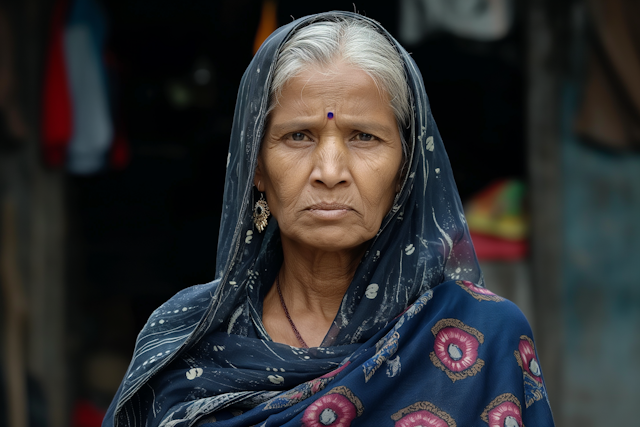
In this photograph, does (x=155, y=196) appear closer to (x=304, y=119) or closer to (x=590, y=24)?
(x=590, y=24)

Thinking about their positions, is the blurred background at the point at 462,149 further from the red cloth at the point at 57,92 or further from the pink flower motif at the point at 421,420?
the pink flower motif at the point at 421,420

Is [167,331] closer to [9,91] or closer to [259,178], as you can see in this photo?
[259,178]

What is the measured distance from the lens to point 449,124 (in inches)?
193

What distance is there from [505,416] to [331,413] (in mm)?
386

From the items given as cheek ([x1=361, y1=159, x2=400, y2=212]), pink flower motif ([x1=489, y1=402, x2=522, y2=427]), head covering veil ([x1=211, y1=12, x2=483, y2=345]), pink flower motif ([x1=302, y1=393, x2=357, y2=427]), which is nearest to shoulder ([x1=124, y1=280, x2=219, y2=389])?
head covering veil ([x1=211, y1=12, x2=483, y2=345])

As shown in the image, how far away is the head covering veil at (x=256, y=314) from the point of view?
1.69 m

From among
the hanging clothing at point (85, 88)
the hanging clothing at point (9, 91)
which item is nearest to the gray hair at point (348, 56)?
the hanging clothing at point (85, 88)

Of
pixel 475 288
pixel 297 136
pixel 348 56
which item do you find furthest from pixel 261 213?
pixel 475 288

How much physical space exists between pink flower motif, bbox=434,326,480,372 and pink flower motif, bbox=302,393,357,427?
0.24 m

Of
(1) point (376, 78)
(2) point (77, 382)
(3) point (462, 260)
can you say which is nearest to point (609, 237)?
(3) point (462, 260)

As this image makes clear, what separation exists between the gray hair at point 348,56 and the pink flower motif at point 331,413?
0.64 meters

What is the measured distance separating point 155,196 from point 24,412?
1.91 m

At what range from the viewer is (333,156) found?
164 cm

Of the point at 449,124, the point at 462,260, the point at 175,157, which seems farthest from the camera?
the point at 175,157
